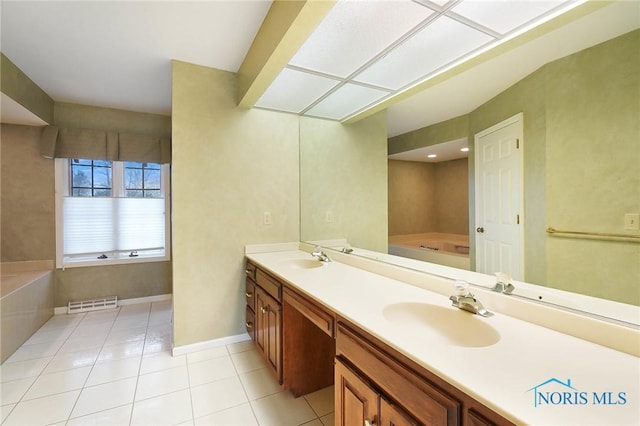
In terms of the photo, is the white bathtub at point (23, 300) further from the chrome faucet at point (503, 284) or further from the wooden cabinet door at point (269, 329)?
the chrome faucet at point (503, 284)

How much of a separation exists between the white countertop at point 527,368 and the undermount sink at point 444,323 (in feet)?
0.05

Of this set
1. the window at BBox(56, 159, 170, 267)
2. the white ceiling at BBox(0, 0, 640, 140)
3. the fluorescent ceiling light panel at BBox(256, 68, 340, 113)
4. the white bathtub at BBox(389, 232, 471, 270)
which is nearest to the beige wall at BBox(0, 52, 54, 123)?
the white ceiling at BBox(0, 0, 640, 140)

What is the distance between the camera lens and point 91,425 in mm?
1598

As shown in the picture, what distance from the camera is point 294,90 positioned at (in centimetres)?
224

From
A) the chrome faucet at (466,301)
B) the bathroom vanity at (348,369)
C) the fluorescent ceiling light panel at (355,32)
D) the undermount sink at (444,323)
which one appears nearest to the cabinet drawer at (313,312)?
the bathroom vanity at (348,369)

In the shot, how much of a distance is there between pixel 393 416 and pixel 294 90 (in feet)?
7.10

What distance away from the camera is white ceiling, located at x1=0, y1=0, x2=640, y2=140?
1.16 m

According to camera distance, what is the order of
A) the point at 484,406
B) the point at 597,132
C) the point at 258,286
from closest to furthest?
the point at 484,406, the point at 597,132, the point at 258,286

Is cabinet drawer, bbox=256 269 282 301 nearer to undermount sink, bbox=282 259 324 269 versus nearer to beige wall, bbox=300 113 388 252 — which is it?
undermount sink, bbox=282 259 324 269

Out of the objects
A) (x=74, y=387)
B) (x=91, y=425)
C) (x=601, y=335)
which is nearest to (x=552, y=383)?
(x=601, y=335)

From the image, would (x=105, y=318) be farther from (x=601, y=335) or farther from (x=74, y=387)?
(x=601, y=335)

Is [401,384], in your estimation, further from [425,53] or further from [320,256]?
[425,53]

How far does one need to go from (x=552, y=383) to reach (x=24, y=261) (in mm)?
4625

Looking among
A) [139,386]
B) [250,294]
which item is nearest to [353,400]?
[250,294]
